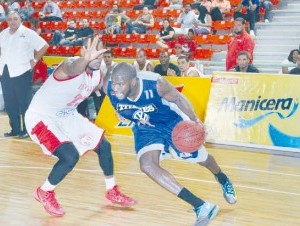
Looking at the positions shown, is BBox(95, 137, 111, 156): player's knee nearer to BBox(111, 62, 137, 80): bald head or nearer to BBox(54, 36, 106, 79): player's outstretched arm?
BBox(54, 36, 106, 79): player's outstretched arm

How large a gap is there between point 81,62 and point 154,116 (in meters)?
0.84

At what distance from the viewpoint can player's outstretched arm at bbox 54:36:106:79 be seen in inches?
231

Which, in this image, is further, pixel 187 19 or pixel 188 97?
pixel 187 19

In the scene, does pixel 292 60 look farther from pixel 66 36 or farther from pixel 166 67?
pixel 66 36

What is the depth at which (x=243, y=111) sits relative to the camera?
10555mm

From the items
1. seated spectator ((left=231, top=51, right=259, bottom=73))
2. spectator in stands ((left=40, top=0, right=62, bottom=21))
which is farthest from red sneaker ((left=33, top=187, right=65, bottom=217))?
spectator in stands ((left=40, top=0, right=62, bottom=21))

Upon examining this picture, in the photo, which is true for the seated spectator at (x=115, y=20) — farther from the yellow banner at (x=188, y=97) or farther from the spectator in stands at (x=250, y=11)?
the yellow banner at (x=188, y=97)

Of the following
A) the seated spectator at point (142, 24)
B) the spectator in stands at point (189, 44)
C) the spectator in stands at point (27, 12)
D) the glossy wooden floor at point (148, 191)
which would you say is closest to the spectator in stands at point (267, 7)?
the spectator in stands at point (189, 44)

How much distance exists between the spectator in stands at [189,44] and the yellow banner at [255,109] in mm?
4155

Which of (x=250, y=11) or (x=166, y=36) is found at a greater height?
(x=250, y=11)

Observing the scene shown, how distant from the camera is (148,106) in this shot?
5953 millimetres

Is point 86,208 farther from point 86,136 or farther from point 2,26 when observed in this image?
point 2,26

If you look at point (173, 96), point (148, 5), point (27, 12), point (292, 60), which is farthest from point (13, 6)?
point (173, 96)

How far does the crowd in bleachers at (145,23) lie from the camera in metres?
15.9
